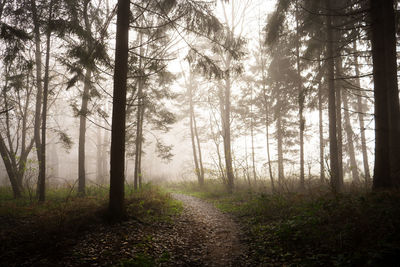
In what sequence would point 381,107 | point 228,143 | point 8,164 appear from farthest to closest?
1. point 228,143
2. point 8,164
3. point 381,107

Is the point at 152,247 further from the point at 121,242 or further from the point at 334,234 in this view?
the point at 334,234

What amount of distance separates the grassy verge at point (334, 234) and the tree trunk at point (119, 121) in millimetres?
3864

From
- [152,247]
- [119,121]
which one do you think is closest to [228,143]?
[119,121]

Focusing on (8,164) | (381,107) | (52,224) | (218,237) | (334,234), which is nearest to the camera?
(334,234)

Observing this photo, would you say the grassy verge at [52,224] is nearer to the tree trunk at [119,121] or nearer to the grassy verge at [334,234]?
the tree trunk at [119,121]

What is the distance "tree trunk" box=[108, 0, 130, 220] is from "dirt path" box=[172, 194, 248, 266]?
2.50 metres

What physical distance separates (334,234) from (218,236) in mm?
2842

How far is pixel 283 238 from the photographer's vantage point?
4418mm

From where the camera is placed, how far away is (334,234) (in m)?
3.82

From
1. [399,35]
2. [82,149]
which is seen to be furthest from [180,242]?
[399,35]

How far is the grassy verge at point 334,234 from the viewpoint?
3093mm

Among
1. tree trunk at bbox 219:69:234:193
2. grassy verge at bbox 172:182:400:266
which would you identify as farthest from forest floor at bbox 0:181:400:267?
tree trunk at bbox 219:69:234:193

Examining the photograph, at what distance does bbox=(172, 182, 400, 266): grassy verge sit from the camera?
3093mm

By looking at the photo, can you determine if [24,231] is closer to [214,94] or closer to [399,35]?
[214,94]
